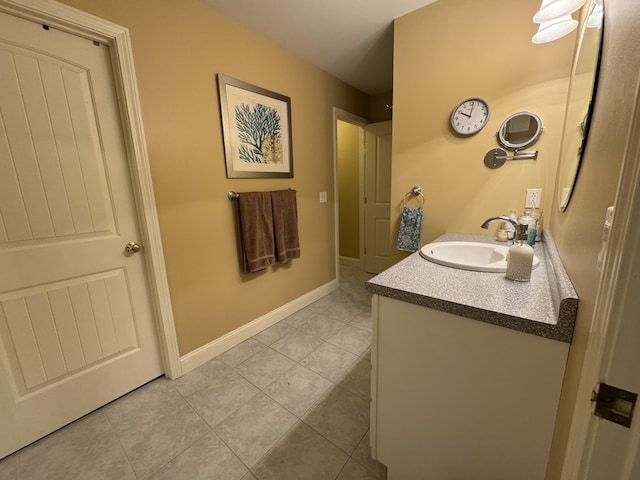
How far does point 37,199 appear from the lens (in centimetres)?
120

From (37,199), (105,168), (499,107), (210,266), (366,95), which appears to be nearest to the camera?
(37,199)

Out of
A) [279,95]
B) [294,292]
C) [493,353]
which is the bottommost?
[294,292]

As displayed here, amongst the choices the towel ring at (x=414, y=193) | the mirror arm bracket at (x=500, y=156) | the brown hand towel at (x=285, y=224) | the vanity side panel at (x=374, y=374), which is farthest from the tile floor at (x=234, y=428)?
the mirror arm bracket at (x=500, y=156)

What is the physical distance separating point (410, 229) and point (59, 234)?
2.11 meters

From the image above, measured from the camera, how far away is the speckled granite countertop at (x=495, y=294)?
649 mm

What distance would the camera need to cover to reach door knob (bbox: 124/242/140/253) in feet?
4.86

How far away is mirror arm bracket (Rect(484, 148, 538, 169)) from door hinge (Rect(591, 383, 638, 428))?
5.25ft

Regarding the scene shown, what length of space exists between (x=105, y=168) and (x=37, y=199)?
12.4 inches

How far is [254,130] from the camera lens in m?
1.98

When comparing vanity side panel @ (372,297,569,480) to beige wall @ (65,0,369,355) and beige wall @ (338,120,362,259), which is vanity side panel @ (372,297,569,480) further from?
beige wall @ (338,120,362,259)

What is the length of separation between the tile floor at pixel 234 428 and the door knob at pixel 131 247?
88cm

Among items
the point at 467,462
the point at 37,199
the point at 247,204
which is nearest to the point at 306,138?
the point at 247,204

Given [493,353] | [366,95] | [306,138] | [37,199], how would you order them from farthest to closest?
[366,95] → [306,138] → [37,199] → [493,353]

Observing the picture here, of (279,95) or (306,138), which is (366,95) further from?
(279,95)
